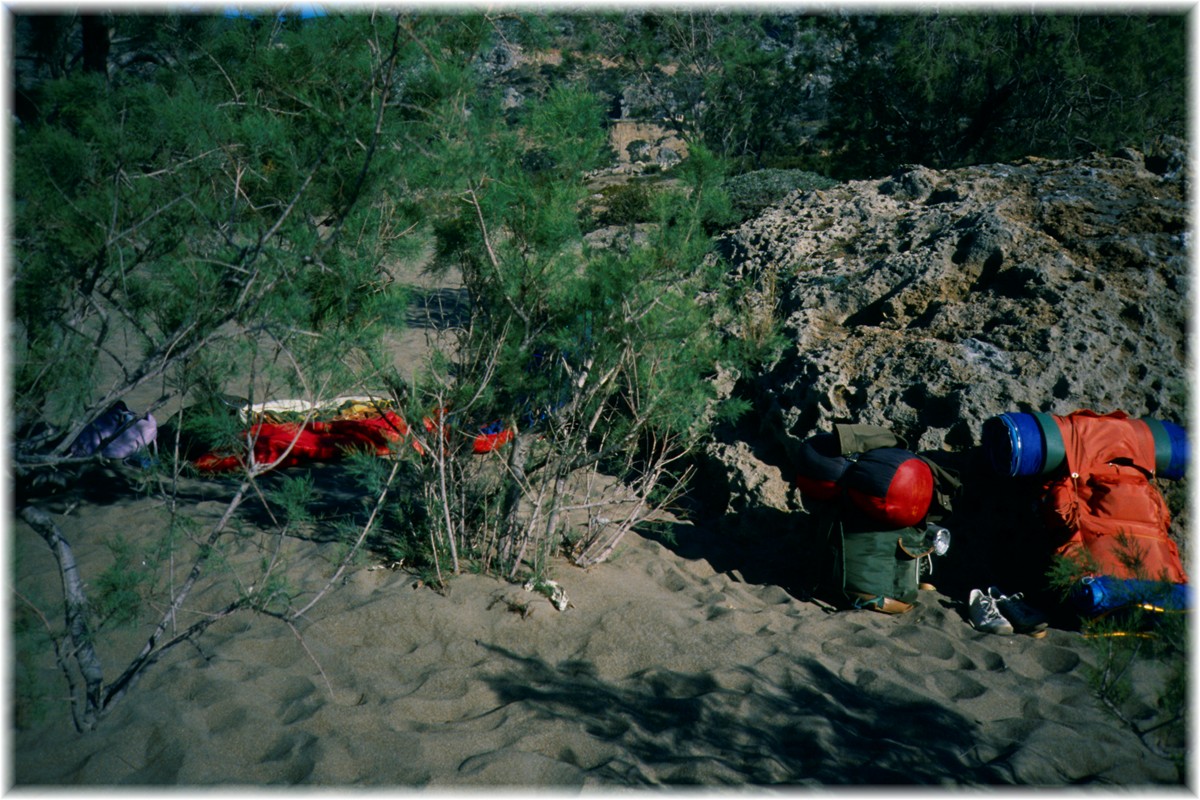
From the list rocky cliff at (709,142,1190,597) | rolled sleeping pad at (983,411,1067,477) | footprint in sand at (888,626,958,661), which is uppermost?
rocky cliff at (709,142,1190,597)

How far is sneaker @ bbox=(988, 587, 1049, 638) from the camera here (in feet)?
12.7

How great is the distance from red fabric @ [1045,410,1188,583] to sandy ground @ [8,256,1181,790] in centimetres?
51

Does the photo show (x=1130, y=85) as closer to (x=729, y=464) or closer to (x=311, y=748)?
(x=729, y=464)

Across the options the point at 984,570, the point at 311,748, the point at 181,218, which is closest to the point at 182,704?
the point at 311,748

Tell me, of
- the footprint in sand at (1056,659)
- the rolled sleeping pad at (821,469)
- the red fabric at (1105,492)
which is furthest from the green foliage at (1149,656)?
the rolled sleeping pad at (821,469)

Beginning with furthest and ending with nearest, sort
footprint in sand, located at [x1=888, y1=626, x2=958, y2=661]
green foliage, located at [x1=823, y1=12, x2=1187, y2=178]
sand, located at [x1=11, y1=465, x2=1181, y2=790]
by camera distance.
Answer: green foliage, located at [x1=823, y1=12, x2=1187, y2=178] < footprint in sand, located at [x1=888, y1=626, x2=958, y2=661] < sand, located at [x1=11, y1=465, x2=1181, y2=790]

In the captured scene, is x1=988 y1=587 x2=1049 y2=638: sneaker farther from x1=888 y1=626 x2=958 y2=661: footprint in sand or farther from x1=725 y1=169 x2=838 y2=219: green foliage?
x1=725 y1=169 x2=838 y2=219: green foliage

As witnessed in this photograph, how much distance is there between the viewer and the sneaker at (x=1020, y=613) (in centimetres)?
386

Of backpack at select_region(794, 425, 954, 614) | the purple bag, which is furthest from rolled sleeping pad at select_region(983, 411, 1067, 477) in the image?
the purple bag

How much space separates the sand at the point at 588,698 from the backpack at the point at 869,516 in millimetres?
149

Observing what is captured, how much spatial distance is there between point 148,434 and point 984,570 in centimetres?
511

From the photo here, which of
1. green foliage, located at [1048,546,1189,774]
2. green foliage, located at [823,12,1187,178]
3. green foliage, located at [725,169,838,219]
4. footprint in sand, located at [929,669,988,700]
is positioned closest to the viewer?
green foliage, located at [1048,546,1189,774]

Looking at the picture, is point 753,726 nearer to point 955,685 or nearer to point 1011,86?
point 955,685

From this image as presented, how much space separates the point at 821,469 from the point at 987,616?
1.02 meters
